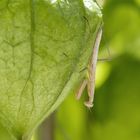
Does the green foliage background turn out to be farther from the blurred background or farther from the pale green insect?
the pale green insect

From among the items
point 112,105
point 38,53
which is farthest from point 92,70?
point 112,105

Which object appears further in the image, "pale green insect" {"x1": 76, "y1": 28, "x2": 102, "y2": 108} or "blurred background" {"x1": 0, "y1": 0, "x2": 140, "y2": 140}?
"blurred background" {"x1": 0, "y1": 0, "x2": 140, "y2": 140}

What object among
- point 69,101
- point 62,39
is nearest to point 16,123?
point 62,39

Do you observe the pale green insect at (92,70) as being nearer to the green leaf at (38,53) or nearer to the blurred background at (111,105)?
the green leaf at (38,53)

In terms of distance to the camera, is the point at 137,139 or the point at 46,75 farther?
the point at 137,139

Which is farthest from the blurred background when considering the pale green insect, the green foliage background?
the pale green insect

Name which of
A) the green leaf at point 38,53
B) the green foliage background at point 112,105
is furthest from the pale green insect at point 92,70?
the green foliage background at point 112,105

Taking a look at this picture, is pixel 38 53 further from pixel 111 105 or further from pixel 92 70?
pixel 111 105

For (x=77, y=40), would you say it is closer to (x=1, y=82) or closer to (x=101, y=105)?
(x=1, y=82)
